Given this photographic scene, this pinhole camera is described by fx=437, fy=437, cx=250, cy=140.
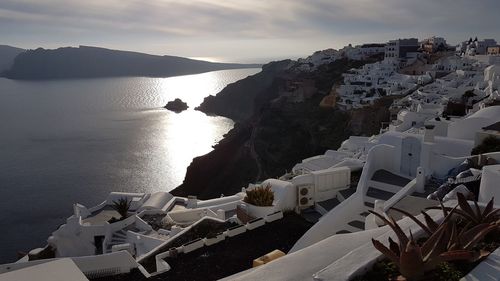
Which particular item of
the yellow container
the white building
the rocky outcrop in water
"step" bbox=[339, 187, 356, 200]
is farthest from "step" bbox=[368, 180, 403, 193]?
the rocky outcrop in water

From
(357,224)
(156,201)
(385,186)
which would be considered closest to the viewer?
(357,224)

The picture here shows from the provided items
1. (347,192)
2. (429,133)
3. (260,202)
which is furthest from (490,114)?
(260,202)

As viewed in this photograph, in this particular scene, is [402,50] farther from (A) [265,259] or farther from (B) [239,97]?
(A) [265,259]

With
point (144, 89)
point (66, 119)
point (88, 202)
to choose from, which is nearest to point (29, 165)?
point (88, 202)

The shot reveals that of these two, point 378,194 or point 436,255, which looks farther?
point 378,194

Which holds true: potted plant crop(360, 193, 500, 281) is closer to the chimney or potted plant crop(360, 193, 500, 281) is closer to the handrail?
the handrail

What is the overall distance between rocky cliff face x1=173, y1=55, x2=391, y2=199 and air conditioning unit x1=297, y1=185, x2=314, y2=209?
3287 centimetres

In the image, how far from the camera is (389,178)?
1295cm

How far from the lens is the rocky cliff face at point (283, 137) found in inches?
2009

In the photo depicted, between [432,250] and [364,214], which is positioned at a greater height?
[432,250]

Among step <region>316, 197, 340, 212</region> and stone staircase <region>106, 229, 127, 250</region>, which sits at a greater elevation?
step <region>316, 197, 340, 212</region>

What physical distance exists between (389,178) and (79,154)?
62430 mm

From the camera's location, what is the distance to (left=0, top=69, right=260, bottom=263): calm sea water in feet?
144

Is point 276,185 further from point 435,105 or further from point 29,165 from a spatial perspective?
point 29,165
